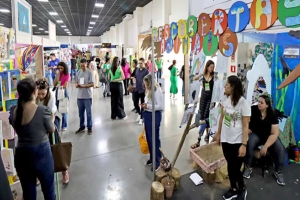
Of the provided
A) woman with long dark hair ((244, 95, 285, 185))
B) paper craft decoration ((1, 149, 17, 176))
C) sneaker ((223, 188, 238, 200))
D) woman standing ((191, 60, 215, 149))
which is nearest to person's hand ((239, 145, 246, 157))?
sneaker ((223, 188, 238, 200))

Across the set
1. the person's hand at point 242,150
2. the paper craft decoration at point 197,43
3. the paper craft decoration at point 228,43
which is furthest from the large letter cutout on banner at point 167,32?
the person's hand at point 242,150

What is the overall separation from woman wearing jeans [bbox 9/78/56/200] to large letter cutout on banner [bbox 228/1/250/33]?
78.4 inches

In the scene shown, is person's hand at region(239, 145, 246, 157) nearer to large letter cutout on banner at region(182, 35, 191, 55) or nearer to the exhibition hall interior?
the exhibition hall interior

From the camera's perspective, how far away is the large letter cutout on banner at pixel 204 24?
271cm

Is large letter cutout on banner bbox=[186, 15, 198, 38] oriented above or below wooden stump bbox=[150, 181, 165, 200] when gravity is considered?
above

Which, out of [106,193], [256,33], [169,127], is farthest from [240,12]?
[169,127]

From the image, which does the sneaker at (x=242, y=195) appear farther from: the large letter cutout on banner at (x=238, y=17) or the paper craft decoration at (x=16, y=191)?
the paper craft decoration at (x=16, y=191)

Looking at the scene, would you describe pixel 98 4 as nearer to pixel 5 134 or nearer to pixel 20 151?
pixel 5 134

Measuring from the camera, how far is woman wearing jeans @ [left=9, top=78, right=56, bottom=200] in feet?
5.66

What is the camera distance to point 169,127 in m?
4.97

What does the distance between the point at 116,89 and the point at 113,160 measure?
7.39ft

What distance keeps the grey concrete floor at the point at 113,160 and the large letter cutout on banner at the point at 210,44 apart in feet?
5.29

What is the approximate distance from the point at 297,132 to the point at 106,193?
9.05 feet

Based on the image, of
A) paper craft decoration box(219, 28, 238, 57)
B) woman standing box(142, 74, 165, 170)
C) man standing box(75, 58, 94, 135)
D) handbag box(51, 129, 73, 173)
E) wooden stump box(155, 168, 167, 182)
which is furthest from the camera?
man standing box(75, 58, 94, 135)
